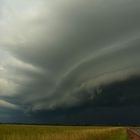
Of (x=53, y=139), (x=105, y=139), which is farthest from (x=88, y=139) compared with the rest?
(x=53, y=139)

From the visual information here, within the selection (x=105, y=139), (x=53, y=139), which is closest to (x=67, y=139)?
(x=53, y=139)

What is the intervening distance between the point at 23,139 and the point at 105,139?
36.9ft

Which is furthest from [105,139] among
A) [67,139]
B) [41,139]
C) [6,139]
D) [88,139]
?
[6,139]

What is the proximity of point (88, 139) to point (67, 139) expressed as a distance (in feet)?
10.9

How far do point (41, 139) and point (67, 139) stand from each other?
324 centimetres

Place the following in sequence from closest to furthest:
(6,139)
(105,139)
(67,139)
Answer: (6,139)
(67,139)
(105,139)

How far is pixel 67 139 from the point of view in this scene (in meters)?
39.9

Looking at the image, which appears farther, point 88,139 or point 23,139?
point 88,139

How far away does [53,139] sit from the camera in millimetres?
38906

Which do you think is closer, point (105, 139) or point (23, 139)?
point (23, 139)

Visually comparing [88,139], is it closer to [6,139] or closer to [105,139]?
[105,139]

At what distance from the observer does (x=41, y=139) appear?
38.7m

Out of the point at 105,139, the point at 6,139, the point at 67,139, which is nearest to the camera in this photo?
the point at 6,139

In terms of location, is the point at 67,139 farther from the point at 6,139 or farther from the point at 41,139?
the point at 6,139
